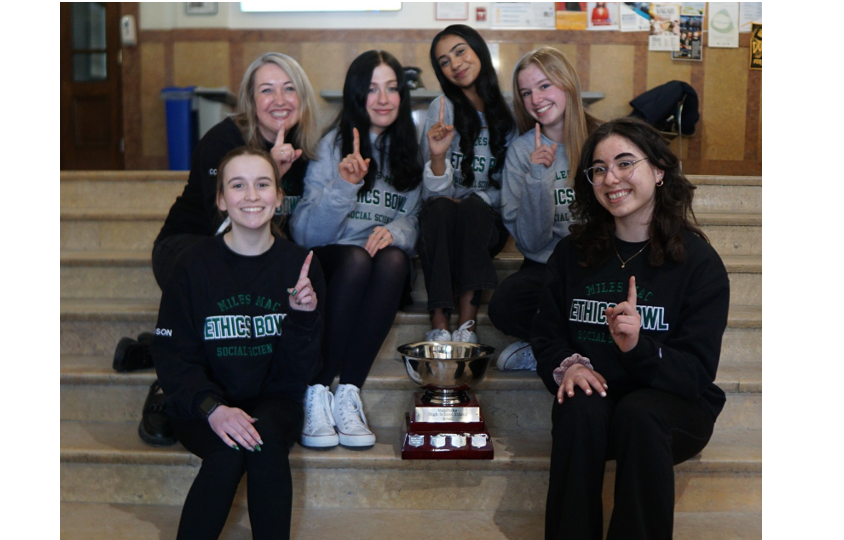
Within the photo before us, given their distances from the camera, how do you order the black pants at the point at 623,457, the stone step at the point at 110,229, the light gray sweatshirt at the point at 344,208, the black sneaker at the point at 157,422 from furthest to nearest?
the stone step at the point at 110,229 → the light gray sweatshirt at the point at 344,208 → the black sneaker at the point at 157,422 → the black pants at the point at 623,457

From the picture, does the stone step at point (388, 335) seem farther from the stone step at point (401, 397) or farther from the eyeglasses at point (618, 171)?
the eyeglasses at point (618, 171)

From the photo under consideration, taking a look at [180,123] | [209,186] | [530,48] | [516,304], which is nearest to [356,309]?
[516,304]

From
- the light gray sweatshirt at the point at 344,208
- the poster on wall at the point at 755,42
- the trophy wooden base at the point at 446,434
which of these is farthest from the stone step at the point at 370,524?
the poster on wall at the point at 755,42

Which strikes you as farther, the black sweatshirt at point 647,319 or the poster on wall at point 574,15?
the poster on wall at point 574,15

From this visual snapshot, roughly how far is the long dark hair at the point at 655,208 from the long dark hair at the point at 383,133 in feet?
2.29

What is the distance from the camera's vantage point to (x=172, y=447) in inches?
77.7

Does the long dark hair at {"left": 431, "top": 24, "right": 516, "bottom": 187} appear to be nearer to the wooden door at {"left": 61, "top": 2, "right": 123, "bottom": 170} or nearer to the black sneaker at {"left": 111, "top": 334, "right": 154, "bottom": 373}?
the black sneaker at {"left": 111, "top": 334, "right": 154, "bottom": 373}

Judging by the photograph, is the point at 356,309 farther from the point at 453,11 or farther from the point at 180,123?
the point at 453,11

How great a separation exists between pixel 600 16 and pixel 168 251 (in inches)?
153

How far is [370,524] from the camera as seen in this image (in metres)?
1.85

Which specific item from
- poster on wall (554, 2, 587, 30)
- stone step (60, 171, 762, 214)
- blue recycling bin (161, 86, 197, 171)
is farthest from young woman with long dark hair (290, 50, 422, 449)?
poster on wall (554, 2, 587, 30)

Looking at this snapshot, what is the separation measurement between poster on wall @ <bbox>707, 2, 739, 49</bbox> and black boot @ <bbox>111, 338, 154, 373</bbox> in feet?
14.4

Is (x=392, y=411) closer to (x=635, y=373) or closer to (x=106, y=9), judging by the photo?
(x=635, y=373)

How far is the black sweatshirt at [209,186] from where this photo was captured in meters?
2.14
